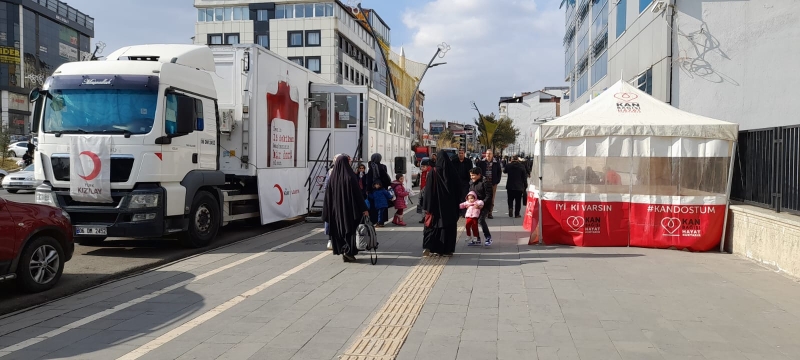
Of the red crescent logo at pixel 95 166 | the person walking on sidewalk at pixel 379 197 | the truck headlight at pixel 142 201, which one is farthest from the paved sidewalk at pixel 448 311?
the person walking on sidewalk at pixel 379 197

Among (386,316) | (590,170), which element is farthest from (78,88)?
(590,170)

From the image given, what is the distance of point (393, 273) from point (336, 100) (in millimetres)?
7594

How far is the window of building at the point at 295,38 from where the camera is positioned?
5866 cm

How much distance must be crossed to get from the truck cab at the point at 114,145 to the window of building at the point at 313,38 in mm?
49675

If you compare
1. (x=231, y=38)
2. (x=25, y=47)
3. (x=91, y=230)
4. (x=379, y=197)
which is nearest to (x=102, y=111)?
(x=91, y=230)

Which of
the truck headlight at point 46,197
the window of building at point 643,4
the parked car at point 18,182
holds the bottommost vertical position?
the parked car at point 18,182

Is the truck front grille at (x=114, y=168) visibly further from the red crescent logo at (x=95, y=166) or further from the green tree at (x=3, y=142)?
the green tree at (x=3, y=142)

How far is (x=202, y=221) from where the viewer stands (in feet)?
35.1

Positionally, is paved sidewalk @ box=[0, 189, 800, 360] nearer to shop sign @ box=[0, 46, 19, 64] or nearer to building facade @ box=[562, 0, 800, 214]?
building facade @ box=[562, 0, 800, 214]

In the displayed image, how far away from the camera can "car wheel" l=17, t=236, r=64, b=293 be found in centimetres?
688

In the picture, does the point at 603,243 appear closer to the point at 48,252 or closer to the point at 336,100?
the point at 336,100

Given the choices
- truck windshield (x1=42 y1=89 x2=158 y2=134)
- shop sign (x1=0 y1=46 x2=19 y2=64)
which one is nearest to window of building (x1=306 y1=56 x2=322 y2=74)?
shop sign (x1=0 y1=46 x2=19 y2=64)

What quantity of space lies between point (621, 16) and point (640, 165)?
1534 cm

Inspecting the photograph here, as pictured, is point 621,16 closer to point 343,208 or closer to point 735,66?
point 735,66
